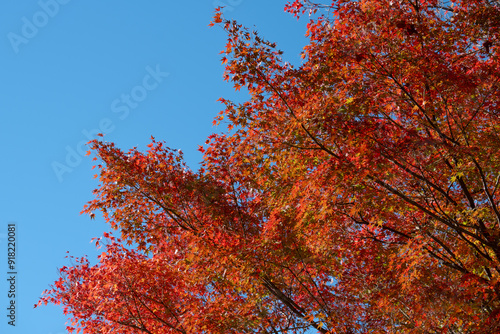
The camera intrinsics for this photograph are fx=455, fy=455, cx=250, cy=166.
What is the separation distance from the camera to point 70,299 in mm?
12383

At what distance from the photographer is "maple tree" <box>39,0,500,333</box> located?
305 inches

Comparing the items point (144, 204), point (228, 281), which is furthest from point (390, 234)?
point (144, 204)

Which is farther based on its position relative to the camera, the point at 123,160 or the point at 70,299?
the point at 70,299

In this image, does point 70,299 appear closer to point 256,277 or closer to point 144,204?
point 144,204

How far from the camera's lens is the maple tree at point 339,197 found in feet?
25.4

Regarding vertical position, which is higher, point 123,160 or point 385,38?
point 123,160

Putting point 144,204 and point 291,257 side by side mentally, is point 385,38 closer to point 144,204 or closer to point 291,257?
point 291,257

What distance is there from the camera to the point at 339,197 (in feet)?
28.1

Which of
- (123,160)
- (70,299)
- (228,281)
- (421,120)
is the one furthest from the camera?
(70,299)

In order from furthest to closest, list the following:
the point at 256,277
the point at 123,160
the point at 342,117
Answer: the point at 123,160 → the point at 256,277 → the point at 342,117

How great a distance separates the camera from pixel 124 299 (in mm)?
11234

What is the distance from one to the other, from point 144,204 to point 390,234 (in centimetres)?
578

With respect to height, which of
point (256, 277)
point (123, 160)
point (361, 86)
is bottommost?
point (256, 277)

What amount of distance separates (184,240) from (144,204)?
1373 millimetres
